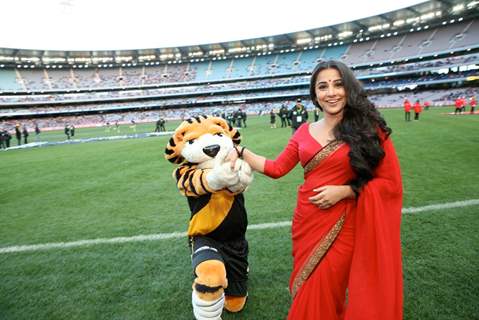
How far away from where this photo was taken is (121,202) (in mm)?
5781

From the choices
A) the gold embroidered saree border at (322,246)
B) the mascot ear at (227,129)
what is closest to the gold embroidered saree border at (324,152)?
the gold embroidered saree border at (322,246)

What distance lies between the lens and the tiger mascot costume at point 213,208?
6.84 feet

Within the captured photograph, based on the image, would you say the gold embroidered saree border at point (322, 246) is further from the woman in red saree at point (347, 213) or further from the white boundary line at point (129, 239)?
the white boundary line at point (129, 239)

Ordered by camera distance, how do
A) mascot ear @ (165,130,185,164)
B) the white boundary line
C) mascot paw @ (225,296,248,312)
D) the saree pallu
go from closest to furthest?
the saree pallu → mascot ear @ (165,130,185,164) → mascot paw @ (225,296,248,312) → the white boundary line

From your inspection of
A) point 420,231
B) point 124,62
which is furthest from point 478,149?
point 124,62

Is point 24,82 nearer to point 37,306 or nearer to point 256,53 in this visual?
point 256,53

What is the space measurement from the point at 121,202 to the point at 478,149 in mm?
9193

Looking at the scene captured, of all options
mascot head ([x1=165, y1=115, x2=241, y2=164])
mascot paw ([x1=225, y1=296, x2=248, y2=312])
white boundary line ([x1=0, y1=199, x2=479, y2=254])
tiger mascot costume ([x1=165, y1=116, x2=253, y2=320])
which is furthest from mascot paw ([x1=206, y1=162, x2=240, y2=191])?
white boundary line ([x1=0, y1=199, x2=479, y2=254])

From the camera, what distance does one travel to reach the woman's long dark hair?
1613mm

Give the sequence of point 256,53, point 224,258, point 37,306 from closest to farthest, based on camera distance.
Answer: point 224,258
point 37,306
point 256,53

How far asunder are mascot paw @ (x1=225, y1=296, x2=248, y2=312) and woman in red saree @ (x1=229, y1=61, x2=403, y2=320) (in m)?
0.89

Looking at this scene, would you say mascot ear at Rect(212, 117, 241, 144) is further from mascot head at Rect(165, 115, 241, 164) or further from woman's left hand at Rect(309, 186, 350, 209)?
woman's left hand at Rect(309, 186, 350, 209)

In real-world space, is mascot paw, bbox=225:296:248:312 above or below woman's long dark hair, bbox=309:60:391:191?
below

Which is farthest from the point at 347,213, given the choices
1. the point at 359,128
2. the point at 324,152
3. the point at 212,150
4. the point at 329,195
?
the point at 212,150
